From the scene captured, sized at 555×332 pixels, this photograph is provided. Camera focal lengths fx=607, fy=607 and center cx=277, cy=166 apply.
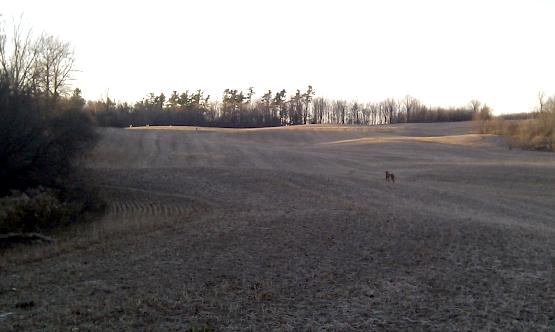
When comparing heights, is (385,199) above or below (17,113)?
below

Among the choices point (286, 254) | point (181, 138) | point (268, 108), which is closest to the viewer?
point (286, 254)

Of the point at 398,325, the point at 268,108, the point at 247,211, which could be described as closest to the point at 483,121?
the point at 268,108

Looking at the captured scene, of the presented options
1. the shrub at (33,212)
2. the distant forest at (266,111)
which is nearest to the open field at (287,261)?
the shrub at (33,212)

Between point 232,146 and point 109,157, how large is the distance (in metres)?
14.4

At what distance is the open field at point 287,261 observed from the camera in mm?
9195

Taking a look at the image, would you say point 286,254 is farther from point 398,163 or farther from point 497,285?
point 398,163

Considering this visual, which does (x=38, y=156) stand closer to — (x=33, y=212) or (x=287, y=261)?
(x=33, y=212)

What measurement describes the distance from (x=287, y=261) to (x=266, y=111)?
115 metres

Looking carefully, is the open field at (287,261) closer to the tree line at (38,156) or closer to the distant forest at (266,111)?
the tree line at (38,156)

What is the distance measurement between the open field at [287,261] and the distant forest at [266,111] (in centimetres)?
8069

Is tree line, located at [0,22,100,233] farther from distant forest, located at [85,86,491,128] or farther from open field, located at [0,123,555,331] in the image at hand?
distant forest, located at [85,86,491,128]

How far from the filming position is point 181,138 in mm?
66125

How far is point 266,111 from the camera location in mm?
127438

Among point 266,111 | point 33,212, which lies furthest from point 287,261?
point 266,111
